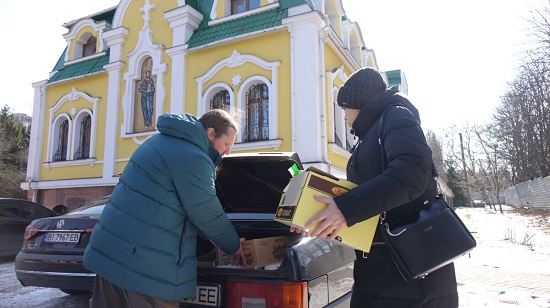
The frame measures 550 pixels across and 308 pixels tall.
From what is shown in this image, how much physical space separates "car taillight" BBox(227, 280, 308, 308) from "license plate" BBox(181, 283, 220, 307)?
7 centimetres

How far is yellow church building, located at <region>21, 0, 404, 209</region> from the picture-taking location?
1064 cm

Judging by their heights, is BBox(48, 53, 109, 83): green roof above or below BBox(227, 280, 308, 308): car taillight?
above

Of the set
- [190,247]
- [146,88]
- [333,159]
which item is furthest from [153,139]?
[146,88]

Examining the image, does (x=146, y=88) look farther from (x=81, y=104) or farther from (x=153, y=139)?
(x=153, y=139)

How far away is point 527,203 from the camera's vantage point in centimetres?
3375

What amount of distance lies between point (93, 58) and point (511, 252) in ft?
53.1

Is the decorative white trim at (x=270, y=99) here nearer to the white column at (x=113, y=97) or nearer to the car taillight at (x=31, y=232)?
the white column at (x=113, y=97)

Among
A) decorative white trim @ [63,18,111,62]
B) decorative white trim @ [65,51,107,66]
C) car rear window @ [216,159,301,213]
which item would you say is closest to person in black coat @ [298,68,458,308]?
car rear window @ [216,159,301,213]

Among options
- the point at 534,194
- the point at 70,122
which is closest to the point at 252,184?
the point at 70,122

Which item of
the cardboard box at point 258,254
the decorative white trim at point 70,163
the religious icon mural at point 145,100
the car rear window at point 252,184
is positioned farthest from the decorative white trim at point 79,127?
the cardboard box at point 258,254

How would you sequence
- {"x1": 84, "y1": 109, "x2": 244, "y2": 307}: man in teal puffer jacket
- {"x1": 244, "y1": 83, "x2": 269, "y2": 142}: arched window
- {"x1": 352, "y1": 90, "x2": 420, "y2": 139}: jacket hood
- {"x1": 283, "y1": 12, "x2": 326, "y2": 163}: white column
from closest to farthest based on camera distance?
1. {"x1": 352, "y1": 90, "x2": 420, "y2": 139}: jacket hood
2. {"x1": 84, "y1": 109, "x2": 244, "y2": 307}: man in teal puffer jacket
3. {"x1": 283, "y1": 12, "x2": 326, "y2": 163}: white column
4. {"x1": 244, "y1": 83, "x2": 269, "y2": 142}: arched window

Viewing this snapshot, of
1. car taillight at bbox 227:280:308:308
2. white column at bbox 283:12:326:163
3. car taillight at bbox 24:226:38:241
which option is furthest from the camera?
white column at bbox 283:12:326:163

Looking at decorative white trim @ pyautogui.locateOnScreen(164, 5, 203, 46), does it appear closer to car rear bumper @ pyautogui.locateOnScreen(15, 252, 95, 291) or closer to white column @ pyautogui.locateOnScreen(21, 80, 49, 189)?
white column @ pyautogui.locateOnScreen(21, 80, 49, 189)

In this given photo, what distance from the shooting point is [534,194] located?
3119 cm
